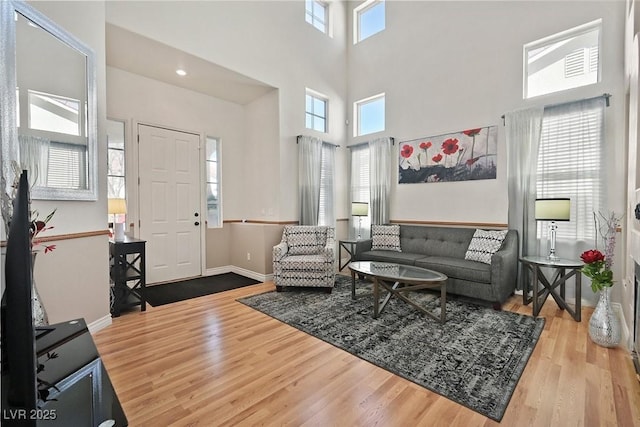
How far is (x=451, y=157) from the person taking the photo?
168 inches

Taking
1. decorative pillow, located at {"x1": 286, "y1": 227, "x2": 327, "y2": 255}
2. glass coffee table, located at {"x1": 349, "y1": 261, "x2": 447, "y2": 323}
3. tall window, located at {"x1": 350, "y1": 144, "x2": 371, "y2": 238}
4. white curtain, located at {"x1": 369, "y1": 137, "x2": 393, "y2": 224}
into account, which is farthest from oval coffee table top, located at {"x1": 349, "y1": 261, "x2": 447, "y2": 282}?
tall window, located at {"x1": 350, "y1": 144, "x2": 371, "y2": 238}

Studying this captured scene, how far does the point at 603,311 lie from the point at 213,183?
502 cm

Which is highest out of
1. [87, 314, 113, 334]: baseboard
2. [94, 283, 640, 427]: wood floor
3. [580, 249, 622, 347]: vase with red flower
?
[580, 249, 622, 347]: vase with red flower

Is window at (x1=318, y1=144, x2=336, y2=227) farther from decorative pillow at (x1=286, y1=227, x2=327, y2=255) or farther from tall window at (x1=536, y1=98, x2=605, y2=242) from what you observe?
tall window at (x1=536, y1=98, x2=605, y2=242)

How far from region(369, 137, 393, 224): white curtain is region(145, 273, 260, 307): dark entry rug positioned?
7.67 feet

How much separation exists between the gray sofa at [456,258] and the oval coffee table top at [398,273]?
52 cm

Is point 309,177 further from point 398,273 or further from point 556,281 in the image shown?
point 556,281

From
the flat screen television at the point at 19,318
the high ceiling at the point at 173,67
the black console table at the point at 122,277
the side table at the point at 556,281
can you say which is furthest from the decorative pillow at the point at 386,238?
the flat screen television at the point at 19,318

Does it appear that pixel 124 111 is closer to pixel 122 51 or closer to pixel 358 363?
pixel 122 51

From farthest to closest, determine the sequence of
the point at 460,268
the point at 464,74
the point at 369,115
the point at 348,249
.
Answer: the point at 369,115 → the point at 348,249 → the point at 464,74 → the point at 460,268

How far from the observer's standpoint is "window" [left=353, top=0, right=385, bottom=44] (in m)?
5.21

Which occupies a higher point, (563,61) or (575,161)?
(563,61)

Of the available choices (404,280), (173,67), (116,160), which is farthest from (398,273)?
(116,160)

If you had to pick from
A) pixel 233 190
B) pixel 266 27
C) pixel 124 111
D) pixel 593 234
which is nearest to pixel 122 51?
pixel 124 111
